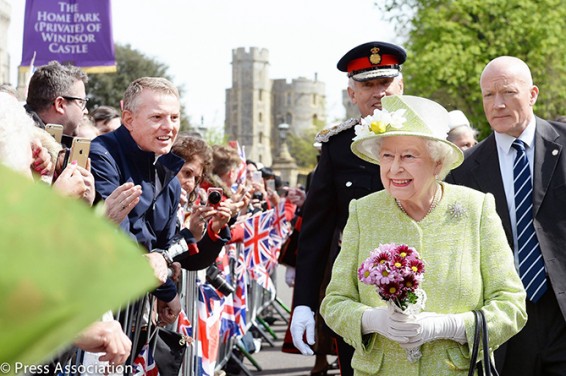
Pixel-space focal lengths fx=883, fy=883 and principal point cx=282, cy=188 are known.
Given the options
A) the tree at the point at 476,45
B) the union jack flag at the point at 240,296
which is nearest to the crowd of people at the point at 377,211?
the union jack flag at the point at 240,296

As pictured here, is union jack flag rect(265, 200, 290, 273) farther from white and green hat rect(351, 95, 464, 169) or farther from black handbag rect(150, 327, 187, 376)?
white and green hat rect(351, 95, 464, 169)

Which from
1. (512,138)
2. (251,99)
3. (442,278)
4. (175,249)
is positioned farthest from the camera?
(251,99)

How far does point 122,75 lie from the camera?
48.5m

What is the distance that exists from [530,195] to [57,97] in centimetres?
285

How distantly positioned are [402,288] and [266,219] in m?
6.78

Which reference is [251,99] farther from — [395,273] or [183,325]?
[395,273]

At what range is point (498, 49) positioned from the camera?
30.6 meters

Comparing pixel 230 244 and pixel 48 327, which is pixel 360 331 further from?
pixel 230 244

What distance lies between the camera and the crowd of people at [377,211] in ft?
10.8

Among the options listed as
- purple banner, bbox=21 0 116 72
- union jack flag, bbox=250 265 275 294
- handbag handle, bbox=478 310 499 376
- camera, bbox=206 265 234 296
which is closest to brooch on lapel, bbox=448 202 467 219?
handbag handle, bbox=478 310 499 376

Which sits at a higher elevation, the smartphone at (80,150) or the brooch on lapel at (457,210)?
the smartphone at (80,150)

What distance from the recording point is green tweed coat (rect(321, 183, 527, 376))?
329cm

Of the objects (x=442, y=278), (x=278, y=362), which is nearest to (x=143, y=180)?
(x=442, y=278)

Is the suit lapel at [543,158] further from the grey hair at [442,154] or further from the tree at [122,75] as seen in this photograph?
the tree at [122,75]
